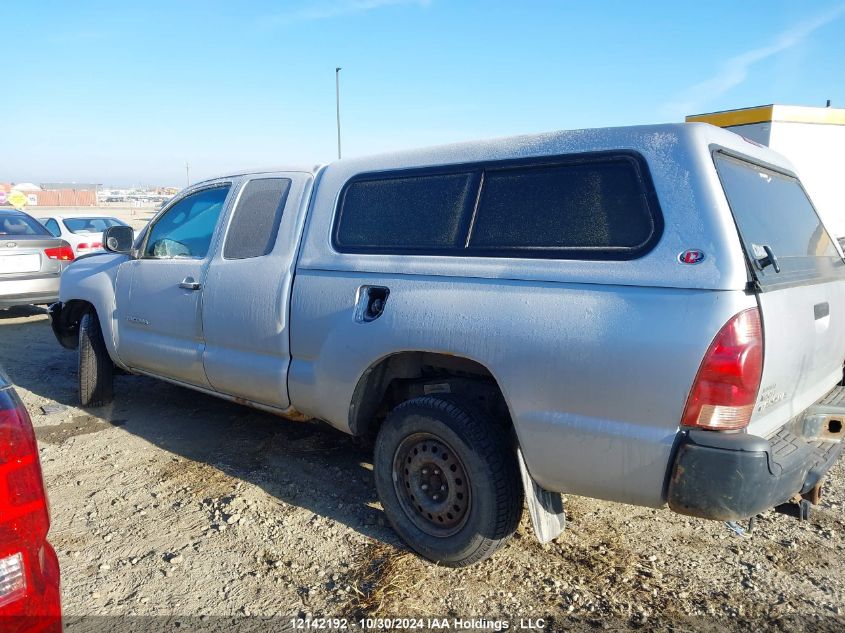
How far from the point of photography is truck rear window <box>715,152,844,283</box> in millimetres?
2383

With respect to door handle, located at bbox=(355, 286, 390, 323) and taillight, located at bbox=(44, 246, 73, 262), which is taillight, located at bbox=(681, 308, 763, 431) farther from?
taillight, located at bbox=(44, 246, 73, 262)

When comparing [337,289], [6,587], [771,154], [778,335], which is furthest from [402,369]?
[771,154]

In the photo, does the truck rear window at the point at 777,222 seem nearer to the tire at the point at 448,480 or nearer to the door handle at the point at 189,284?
the tire at the point at 448,480

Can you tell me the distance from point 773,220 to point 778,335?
0.75 meters

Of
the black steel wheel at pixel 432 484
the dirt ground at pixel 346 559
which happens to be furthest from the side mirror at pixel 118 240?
the black steel wheel at pixel 432 484

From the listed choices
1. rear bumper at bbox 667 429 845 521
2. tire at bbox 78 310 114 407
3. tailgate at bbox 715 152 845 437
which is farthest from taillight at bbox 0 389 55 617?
tire at bbox 78 310 114 407

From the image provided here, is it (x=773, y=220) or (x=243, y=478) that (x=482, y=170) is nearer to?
(x=773, y=220)

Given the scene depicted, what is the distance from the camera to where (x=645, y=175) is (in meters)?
2.39

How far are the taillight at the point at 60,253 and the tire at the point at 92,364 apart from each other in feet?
13.6

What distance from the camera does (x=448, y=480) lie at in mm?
2896

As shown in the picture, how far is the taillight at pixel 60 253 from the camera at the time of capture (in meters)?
8.49

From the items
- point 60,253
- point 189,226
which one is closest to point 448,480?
point 189,226

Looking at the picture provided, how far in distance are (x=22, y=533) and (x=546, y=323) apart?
1.84m

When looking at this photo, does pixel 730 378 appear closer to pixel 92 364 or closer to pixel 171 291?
pixel 171 291
